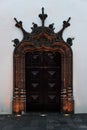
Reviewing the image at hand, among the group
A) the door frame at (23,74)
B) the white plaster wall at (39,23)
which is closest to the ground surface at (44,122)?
the door frame at (23,74)

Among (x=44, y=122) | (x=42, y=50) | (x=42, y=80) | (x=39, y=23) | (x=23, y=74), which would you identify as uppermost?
(x=39, y=23)

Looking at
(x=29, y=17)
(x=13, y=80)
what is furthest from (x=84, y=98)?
(x=29, y=17)

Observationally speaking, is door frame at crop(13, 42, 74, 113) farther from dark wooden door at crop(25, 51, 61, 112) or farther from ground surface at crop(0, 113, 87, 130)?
ground surface at crop(0, 113, 87, 130)

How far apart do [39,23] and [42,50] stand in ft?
2.76

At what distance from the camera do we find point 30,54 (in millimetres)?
11258

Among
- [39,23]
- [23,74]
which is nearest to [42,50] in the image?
[39,23]

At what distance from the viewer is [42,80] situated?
11.3 metres

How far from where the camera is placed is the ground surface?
9.66 metres

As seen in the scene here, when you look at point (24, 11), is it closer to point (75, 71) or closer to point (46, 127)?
point (75, 71)

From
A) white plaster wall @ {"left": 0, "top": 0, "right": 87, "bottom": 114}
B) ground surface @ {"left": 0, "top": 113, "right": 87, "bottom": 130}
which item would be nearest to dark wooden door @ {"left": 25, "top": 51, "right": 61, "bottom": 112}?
ground surface @ {"left": 0, "top": 113, "right": 87, "bottom": 130}

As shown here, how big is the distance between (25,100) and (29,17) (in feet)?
8.47

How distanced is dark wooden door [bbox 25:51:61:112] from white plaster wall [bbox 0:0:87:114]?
1.79ft

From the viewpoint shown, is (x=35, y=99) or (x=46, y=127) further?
(x=35, y=99)

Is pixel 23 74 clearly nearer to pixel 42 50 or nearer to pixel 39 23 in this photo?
pixel 42 50
